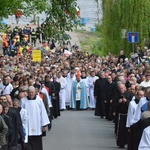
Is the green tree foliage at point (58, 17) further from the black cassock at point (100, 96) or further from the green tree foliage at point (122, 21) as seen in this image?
the green tree foliage at point (122, 21)

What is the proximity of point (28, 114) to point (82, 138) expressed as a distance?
14.9 feet

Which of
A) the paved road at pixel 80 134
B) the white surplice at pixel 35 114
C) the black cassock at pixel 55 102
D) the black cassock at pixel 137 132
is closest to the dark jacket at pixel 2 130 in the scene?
the black cassock at pixel 137 132

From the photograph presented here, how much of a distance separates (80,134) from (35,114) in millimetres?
5408

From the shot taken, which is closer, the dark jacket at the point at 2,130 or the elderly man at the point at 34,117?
the dark jacket at the point at 2,130

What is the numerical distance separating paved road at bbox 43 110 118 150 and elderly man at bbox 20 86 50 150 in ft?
6.30

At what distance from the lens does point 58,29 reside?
97.6 feet

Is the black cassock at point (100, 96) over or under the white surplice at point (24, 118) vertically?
over

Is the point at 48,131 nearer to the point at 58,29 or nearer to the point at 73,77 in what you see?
the point at 58,29

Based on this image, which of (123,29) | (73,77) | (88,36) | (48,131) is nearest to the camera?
(48,131)

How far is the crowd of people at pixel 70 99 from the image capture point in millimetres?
16688

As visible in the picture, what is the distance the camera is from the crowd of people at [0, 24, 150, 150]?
54.7ft

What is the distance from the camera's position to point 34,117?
19578 millimetres

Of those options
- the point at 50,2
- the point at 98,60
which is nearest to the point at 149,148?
the point at 50,2

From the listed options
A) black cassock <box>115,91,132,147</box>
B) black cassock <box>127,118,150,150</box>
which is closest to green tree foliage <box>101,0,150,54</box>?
black cassock <box>115,91,132,147</box>
